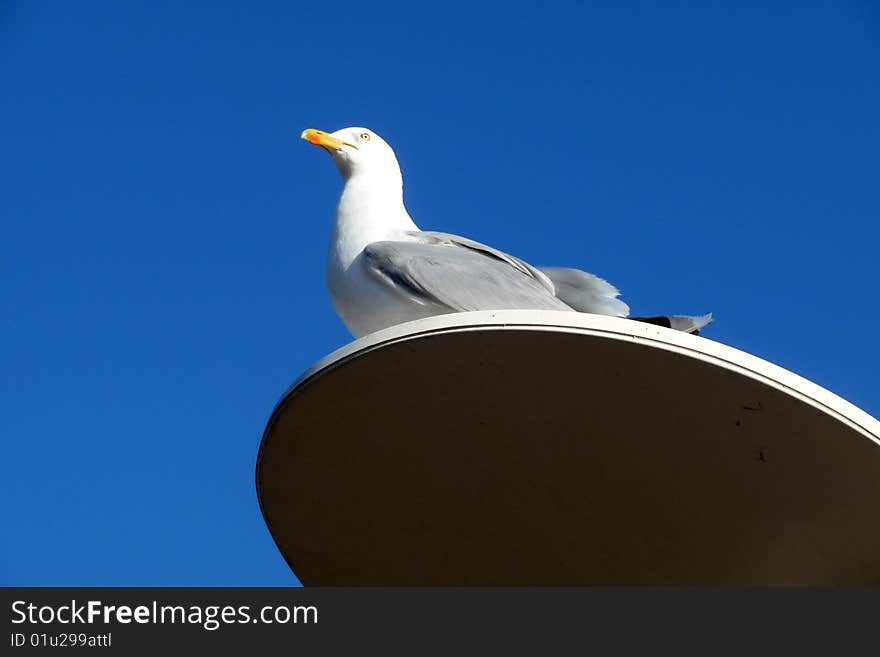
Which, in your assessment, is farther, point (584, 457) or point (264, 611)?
point (584, 457)

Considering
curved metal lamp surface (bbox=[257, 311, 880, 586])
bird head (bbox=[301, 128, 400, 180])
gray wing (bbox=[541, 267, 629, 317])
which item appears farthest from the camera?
bird head (bbox=[301, 128, 400, 180])

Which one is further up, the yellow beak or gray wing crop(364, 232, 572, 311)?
the yellow beak

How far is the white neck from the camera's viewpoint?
7.61m

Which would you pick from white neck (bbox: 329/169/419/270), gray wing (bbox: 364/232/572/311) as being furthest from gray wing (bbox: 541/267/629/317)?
white neck (bbox: 329/169/419/270)

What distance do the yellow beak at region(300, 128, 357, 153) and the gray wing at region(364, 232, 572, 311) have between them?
1.21 metres

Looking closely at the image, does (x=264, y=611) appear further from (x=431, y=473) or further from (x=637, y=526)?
(x=637, y=526)

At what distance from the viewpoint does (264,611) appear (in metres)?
5.86

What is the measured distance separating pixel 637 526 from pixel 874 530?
1113 millimetres

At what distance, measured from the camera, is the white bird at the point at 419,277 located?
7.10 meters

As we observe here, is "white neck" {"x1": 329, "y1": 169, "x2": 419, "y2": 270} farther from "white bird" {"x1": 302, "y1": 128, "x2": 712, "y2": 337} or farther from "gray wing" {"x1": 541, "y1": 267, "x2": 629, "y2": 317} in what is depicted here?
"gray wing" {"x1": 541, "y1": 267, "x2": 629, "y2": 317}

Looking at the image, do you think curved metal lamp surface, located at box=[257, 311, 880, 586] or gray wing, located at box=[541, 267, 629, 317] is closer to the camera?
curved metal lamp surface, located at box=[257, 311, 880, 586]

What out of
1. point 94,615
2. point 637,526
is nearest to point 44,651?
point 94,615

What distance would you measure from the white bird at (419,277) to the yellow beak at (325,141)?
0.35 metres

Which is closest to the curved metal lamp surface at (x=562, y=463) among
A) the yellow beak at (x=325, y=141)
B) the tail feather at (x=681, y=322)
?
the tail feather at (x=681, y=322)
